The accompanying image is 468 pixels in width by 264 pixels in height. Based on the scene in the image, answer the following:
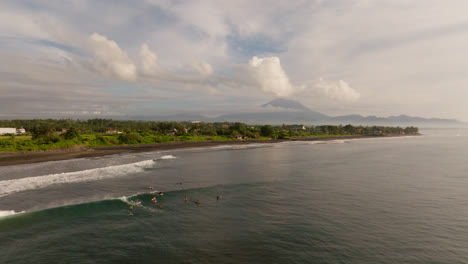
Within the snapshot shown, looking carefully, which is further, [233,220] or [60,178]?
[60,178]

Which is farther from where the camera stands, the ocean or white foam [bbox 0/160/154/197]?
white foam [bbox 0/160/154/197]

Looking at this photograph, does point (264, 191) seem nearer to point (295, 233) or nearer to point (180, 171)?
point (295, 233)

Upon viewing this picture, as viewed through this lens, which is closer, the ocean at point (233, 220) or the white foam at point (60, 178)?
the ocean at point (233, 220)

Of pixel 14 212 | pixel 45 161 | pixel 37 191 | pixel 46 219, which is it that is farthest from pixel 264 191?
pixel 45 161

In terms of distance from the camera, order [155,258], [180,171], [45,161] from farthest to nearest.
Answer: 1. [45,161]
2. [180,171]
3. [155,258]
